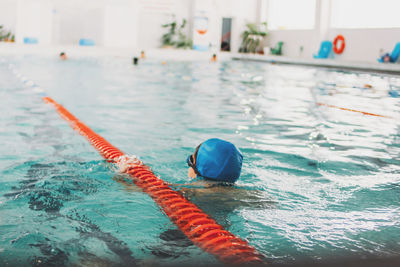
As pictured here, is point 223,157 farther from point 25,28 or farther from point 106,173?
point 25,28

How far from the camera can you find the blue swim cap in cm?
266

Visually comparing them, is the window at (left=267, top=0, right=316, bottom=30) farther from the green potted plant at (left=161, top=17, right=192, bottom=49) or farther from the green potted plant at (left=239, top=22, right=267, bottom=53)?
the green potted plant at (left=161, top=17, right=192, bottom=49)

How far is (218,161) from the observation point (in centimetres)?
266

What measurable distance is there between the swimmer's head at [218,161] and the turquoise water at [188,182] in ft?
0.35

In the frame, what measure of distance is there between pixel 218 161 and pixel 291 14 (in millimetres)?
21212

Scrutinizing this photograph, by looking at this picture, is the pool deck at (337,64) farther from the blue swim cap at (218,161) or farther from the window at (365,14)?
the blue swim cap at (218,161)

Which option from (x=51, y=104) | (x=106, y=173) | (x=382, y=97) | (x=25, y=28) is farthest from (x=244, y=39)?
(x=106, y=173)

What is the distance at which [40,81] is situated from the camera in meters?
9.25

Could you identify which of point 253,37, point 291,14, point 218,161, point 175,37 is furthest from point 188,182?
point 175,37

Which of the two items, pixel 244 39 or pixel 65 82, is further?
pixel 244 39

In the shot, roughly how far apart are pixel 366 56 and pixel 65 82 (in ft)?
38.1

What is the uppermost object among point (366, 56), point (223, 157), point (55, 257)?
point (366, 56)

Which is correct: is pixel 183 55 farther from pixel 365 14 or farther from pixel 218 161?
pixel 218 161

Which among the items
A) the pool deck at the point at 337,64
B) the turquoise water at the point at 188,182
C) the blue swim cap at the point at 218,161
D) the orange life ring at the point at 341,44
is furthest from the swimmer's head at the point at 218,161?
the orange life ring at the point at 341,44
